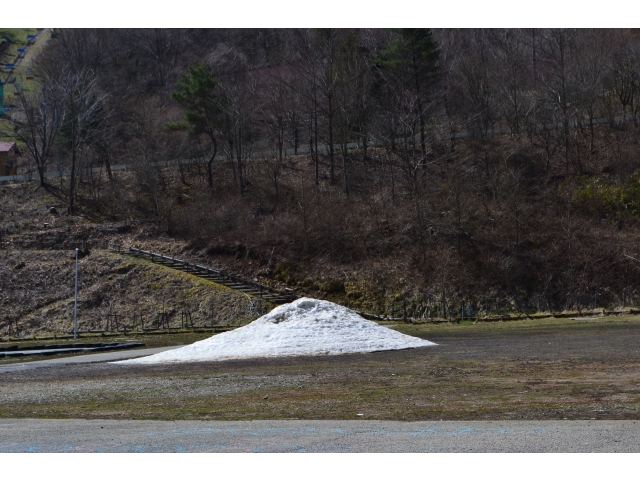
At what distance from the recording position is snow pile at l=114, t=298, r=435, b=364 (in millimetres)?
25844

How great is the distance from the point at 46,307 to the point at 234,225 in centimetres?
1544

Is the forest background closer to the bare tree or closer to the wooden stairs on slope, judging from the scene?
the bare tree

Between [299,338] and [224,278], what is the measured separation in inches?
1044

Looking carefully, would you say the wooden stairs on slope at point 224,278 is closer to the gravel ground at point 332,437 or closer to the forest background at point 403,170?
the forest background at point 403,170

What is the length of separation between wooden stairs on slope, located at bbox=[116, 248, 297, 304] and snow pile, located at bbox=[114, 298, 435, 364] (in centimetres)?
2057

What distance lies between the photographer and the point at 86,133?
75.2 metres

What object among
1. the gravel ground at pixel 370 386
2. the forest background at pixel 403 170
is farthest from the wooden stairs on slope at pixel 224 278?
the gravel ground at pixel 370 386

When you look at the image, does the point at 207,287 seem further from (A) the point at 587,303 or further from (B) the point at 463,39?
(B) the point at 463,39

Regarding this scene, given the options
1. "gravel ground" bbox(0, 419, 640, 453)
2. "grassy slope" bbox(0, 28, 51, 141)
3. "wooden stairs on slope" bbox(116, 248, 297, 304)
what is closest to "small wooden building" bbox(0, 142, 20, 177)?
"grassy slope" bbox(0, 28, 51, 141)

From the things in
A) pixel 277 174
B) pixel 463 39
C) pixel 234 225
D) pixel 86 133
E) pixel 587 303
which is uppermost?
pixel 463 39

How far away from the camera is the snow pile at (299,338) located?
25844 millimetres

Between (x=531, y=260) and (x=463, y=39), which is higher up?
(x=463, y=39)

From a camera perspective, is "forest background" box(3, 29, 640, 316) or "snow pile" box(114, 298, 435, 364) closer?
"snow pile" box(114, 298, 435, 364)

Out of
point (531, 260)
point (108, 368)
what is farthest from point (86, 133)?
point (108, 368)
